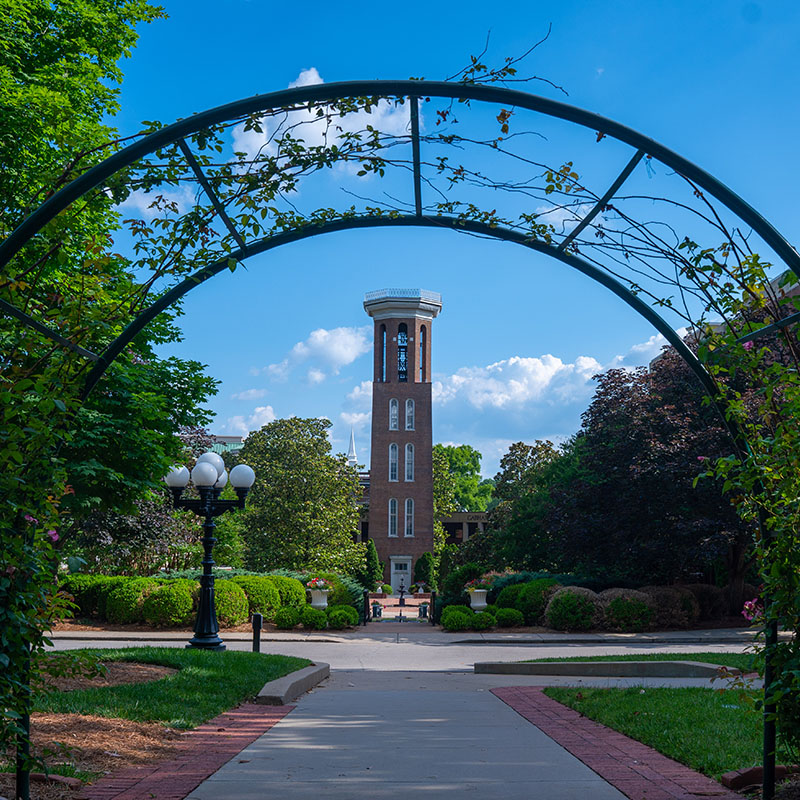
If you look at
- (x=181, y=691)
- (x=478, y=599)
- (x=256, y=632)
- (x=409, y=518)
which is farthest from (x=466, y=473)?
(x=181, y=691)

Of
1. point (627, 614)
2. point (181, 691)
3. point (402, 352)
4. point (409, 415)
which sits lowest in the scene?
point (627, 614)

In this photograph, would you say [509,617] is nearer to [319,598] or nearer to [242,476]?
[319,598]

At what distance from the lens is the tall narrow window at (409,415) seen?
167ft

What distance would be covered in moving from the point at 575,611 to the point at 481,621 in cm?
237

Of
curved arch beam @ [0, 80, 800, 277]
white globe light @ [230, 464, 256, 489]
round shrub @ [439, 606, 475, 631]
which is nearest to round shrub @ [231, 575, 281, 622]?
round shrub @ [439, 606, 475, 631]

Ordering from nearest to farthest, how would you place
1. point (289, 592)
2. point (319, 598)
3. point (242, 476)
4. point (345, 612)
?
point (242, 476) < point (345, 612) < point (319, 598) < point (289, 592)

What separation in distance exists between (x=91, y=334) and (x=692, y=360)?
11.6ft

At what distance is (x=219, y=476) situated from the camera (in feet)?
44.8

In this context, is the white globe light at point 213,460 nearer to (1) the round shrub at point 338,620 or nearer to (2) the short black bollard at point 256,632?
(2) the short black bollard at point 256,632

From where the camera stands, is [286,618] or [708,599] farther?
[708,599]

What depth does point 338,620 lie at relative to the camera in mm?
21078

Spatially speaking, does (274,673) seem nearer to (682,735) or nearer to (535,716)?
(535,716)

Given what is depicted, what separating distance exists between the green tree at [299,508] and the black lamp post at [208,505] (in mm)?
21486

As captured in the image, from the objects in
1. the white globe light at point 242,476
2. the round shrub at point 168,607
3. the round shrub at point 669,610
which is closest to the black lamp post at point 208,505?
the white globe light at point 242,476
